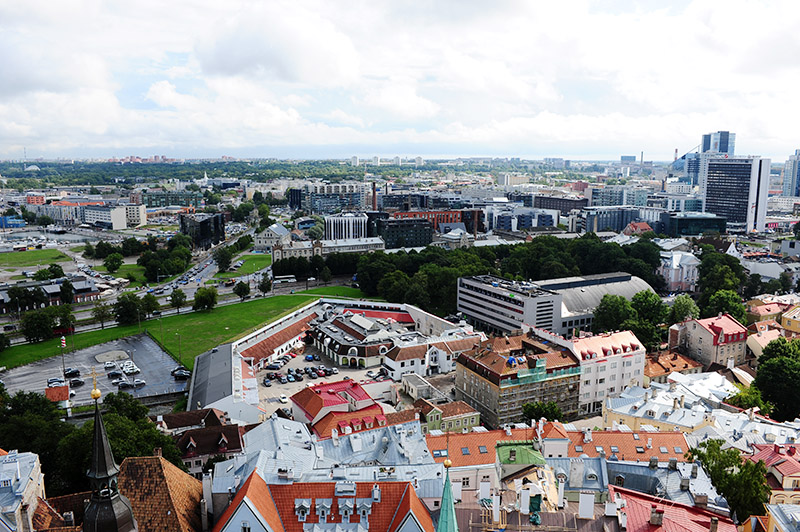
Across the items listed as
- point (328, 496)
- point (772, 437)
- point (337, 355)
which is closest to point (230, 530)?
point (328, 496)

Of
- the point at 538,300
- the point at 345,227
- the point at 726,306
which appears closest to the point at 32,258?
the point at 345,227

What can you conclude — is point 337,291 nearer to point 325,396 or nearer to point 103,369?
point 103,369

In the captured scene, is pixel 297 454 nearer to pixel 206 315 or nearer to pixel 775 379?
pixel 775 379

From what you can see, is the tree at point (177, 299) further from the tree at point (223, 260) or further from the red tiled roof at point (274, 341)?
Answer: the tree at point (223, 260)

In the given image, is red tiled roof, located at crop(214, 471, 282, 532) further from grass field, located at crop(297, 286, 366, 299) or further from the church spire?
grass field, located at crop(297, 286, 366, 299)

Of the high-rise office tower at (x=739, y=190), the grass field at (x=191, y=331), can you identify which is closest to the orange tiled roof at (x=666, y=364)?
the grass field at (x=191, y=331)
